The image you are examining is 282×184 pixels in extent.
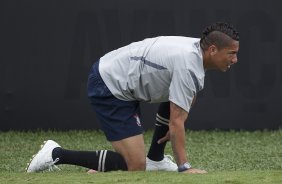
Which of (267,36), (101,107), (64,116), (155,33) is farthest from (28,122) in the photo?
(101,107)

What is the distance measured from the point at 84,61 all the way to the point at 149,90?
11.5ft

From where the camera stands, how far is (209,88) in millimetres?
9320

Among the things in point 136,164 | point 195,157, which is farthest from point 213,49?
point 195,157

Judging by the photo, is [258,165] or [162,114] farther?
[258,165]

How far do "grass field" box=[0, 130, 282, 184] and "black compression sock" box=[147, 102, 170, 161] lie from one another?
51 centimetres

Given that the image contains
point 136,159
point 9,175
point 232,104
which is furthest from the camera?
point 232,104

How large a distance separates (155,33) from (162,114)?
3.14 m

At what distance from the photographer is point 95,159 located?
6.15 m

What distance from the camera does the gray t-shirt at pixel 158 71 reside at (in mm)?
5547

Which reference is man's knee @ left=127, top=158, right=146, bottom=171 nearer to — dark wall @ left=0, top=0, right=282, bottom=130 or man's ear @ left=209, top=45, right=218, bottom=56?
man's ear @ left=209, top=45, right=218, bottom=56

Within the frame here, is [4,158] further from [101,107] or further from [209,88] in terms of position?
[209,88]

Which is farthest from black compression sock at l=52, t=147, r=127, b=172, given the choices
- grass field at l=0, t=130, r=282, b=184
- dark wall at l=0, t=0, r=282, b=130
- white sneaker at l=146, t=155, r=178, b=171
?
dark wall at l=0, t=0, r=282, b=130

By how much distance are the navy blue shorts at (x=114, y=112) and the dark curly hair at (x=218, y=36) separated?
0.75m

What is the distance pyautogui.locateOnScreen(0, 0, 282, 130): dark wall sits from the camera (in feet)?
30.6
